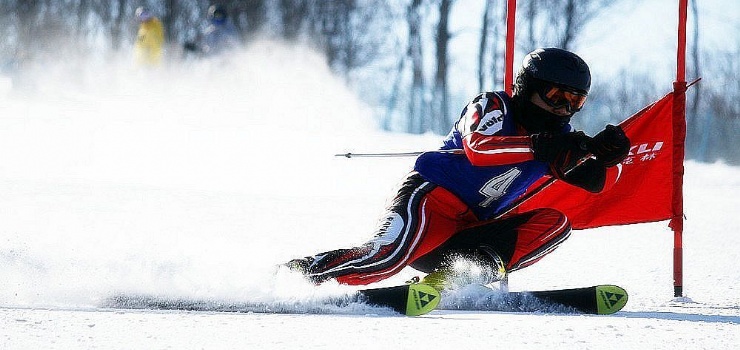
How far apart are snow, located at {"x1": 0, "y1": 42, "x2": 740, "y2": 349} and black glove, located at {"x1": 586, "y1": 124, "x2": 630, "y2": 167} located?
2.08 feet

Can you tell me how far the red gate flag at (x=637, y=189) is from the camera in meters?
5.17

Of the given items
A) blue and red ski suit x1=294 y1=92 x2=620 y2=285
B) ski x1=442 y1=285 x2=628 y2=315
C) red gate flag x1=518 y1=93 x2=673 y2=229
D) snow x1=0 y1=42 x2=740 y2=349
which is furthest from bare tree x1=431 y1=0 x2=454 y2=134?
ski x1=442 y1=285 x2=628 y2=315

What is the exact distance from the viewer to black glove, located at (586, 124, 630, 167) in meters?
4.18

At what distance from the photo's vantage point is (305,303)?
4.02 m

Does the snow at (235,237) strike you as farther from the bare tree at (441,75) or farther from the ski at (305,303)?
the bare tree at (441,75)

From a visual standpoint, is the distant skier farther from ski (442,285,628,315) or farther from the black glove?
the black glove

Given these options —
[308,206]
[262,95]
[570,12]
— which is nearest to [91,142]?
[308,206]

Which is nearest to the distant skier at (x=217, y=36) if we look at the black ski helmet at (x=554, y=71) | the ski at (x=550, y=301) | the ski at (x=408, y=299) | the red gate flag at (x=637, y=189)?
the red gate flag at (x=637, y=189)

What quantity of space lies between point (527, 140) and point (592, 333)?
1044 millimetres

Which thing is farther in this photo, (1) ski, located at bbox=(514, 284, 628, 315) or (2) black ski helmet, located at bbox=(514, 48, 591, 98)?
(2) black ski helmet, located at bbox=(514, 48, 591, 98)

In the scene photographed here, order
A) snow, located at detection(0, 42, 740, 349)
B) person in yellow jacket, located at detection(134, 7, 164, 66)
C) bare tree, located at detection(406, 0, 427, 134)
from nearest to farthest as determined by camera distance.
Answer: snow, located at detection(0, 42, 740, 349) → person in yellow jacket, located at detection(134, 7, 164, 66) → bare tree, located at detection(406, 0, 427, 134)

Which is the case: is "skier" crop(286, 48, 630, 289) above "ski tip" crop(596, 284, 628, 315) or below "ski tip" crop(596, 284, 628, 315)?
above

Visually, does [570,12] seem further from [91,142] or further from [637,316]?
[637,316]

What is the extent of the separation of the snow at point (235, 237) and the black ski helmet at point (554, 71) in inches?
38.3
